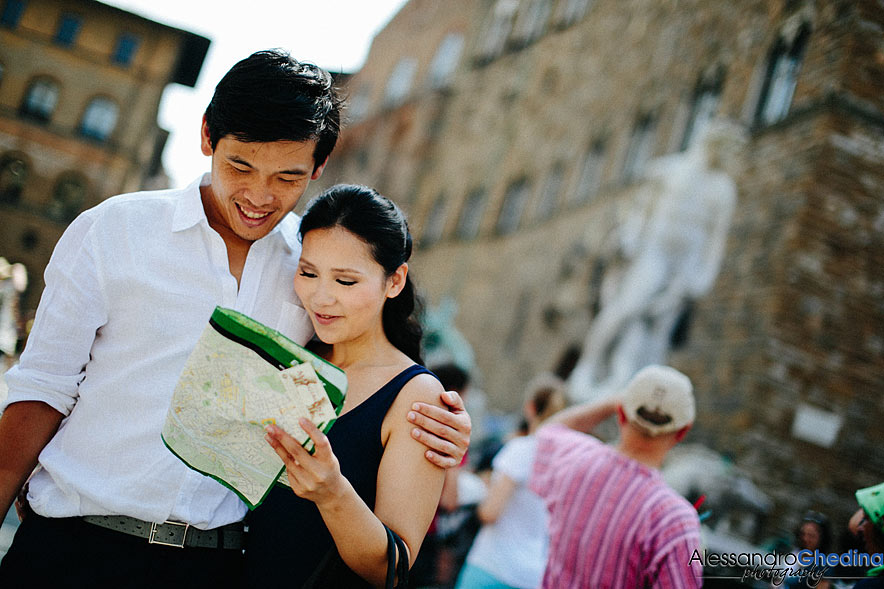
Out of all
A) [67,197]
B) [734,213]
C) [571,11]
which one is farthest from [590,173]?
[67,197]

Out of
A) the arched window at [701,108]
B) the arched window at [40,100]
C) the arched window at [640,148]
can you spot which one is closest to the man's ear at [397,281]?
the arched window at [40,100]

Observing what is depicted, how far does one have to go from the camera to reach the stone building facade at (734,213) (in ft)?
27.2

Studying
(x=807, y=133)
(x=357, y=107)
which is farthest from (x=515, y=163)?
(x=357, y=107)

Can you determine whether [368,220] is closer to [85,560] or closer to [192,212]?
[192,212]

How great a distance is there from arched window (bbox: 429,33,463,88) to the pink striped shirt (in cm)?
2357

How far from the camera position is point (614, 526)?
111 inches

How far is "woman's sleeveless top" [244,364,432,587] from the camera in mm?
1770

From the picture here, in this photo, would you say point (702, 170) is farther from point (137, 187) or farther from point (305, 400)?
point (305, 400)

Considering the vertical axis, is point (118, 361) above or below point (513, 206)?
below

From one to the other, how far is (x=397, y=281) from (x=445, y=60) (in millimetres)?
26416

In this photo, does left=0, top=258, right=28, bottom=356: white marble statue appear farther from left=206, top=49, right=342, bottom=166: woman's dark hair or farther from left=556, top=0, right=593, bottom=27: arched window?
left=556, top=0, right=593, bottom=27: arched window

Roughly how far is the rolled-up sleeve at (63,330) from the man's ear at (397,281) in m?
0.63

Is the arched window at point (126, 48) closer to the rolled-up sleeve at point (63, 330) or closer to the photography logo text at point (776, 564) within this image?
the rolled-up sleeve at point (63, 330)

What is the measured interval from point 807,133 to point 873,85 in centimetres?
78
